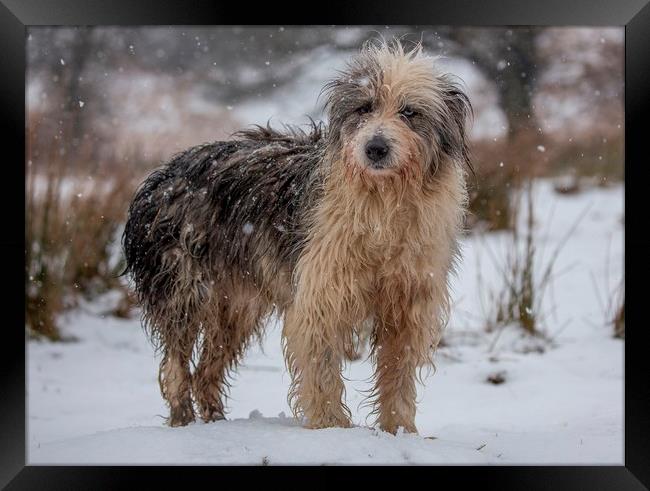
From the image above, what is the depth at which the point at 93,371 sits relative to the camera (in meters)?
7.72

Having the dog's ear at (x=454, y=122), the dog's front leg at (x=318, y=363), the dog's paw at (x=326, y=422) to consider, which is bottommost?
the dog's paw at (x=326, y=422)

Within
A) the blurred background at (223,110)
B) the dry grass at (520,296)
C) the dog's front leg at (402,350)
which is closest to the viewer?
the dog's front leg at (402,350)

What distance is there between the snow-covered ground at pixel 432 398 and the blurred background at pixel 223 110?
0.44 meters

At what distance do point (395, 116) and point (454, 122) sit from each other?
1.37 ft

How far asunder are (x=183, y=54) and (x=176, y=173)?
7.32 meters

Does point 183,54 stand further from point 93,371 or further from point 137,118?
point 93,371

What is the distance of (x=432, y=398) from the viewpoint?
6906mm

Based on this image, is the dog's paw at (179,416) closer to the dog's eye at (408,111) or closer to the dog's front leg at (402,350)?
the dog's front leg at (402,350)

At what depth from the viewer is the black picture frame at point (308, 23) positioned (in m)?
4.30

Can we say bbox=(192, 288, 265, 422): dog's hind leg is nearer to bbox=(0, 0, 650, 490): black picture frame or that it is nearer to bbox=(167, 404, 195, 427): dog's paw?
A: bbox=(167, 404, 195, 427): dog's paw

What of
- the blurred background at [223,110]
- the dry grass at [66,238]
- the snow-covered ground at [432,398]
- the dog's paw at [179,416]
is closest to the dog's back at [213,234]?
the dog's paw at [179,416]

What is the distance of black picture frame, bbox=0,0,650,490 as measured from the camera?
4.30 meters

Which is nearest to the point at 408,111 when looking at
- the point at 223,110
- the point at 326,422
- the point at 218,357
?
the point at 326,422

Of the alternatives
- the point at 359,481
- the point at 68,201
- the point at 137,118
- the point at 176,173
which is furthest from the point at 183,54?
the point at 359,481
